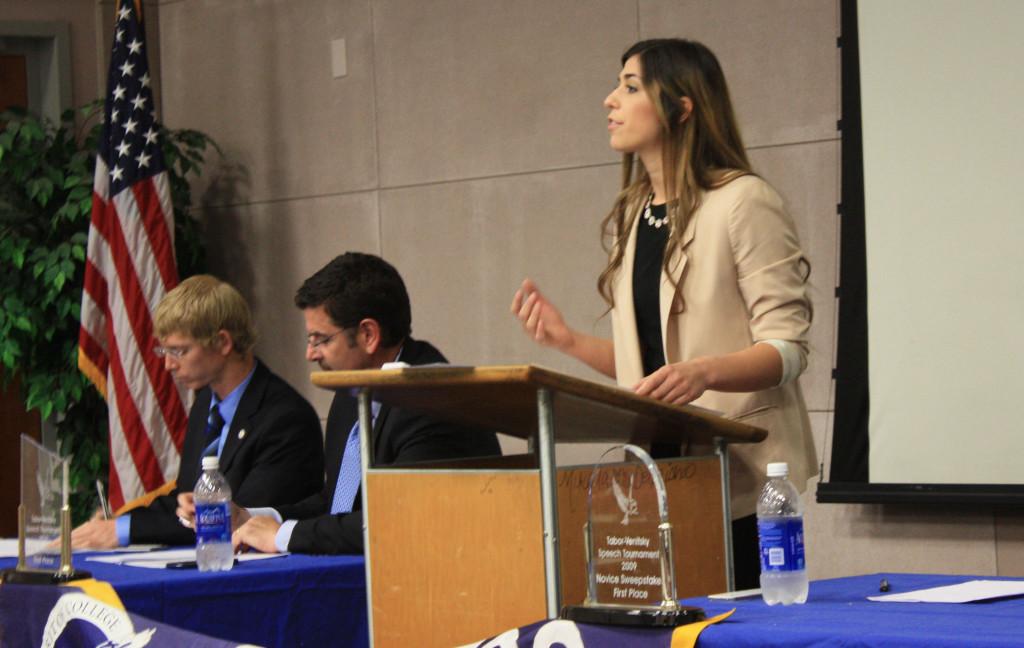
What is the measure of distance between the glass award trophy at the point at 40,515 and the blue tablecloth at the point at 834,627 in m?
1.15

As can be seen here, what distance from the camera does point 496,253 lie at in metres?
5.39

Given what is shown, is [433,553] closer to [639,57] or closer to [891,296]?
[639,57]

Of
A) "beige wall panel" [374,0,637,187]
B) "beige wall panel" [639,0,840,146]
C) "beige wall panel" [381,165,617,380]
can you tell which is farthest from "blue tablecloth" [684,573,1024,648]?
"beige wall panel" [374,0,637,187]

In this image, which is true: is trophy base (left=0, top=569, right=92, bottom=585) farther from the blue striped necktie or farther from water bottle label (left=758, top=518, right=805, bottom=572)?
water bottle label (left=758, top=518, right=805, bottom=572)

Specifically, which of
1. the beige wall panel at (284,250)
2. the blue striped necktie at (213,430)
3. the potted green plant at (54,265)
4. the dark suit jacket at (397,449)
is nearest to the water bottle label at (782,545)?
the dark suit jacket at (397,449)

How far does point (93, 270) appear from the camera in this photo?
5672 mm

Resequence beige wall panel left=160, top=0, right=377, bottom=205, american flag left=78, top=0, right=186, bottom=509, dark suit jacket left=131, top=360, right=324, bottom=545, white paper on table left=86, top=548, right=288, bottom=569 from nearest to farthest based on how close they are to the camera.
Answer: white paper on table left=86, top=548, right=288, bottom=569
dark suit jacket left=131, top=360, right=324, bottom=545
american flag left=78, top=0, right=186, bottom=509
beige wall panel left=160, top=0, right=377, bottom=205

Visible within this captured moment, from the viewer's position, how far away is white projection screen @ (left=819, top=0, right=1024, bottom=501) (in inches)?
157

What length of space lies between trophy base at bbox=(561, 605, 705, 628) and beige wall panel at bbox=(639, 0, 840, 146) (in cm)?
306

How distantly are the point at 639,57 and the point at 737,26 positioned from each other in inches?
89.1

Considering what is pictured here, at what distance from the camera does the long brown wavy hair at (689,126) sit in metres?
2.49

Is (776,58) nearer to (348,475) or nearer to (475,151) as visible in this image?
(475,151)

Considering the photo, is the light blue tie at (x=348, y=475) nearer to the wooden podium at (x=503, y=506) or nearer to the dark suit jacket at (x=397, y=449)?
the dark suit jacket at (x=397, y=449)

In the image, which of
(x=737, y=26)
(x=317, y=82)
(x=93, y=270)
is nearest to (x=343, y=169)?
(x=317, y=82)
